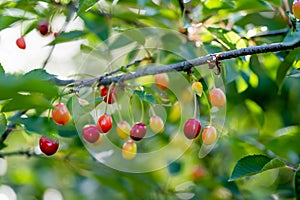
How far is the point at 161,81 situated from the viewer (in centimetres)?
166

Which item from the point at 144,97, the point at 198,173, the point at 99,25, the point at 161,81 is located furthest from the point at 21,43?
the point at 198,173

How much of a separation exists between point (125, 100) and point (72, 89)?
1.55ft

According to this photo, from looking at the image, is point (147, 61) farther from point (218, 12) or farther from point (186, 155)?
point (186, 155)

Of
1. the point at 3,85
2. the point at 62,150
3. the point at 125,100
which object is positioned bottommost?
the point at 62,150

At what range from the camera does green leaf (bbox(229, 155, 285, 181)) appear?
4.08ft

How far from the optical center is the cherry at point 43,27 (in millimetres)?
1722

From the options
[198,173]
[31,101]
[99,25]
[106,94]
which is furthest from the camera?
[198,173]

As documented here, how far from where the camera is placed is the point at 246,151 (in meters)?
1.96

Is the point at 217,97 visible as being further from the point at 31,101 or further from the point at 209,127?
the point at 31,101

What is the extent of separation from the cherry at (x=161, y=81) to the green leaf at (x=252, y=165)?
1.55ft

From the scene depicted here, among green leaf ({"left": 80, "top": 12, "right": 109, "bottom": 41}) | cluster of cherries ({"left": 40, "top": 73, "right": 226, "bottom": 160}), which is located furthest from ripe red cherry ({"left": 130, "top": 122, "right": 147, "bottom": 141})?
green leaf ({"left": 80, "top": 12, "right": 109, "bottom": 41})

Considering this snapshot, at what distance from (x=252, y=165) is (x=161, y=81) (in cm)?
50

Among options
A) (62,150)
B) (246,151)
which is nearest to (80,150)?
(62,150)

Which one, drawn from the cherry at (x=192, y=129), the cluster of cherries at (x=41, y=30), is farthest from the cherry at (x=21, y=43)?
the cherry at (x=192, y=129)
